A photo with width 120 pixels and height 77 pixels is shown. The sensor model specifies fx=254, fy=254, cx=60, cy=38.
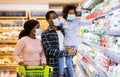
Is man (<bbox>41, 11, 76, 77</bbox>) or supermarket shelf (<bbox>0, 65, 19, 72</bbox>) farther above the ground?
man (<bbox>41, 11, 76, 77</bbox>)

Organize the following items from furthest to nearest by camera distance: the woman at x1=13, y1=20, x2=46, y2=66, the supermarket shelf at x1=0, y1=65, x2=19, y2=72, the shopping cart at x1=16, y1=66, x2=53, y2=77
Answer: the supermarket shelf at x1=0, y1=65, x2=19, y2=72, the woman at x1=13, y1=20, x2=46, y2=66, the shopping cart at x1=16, y1=66, x2=53, y2=77

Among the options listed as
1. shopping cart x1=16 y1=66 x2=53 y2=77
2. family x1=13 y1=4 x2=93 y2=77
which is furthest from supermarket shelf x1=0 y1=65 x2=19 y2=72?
shopping cart x1=16 y1=66 x2=53 y2=77

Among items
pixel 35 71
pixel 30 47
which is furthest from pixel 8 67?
pixel 35 71

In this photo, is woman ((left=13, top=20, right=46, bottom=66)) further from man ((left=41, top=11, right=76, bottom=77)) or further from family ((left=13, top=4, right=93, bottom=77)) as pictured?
man ((left=41, top=11, right=76, bottom=77))

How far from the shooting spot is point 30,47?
3.63 m

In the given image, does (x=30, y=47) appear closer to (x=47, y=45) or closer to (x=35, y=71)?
(x=47, y=45)

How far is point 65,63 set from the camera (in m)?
4.08

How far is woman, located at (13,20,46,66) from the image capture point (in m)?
3.63

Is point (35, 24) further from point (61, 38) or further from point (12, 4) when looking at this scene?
point (12, 4)

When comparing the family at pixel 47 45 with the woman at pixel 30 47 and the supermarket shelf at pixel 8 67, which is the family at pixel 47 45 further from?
the supermarket shelf at pixel 8 67

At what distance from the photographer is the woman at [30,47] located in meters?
3.63

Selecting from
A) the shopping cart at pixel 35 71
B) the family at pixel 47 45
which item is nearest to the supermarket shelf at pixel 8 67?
the family at pixel 47 45

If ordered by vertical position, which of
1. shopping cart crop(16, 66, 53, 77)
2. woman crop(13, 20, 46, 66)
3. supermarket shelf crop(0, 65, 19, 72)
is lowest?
supermarket shelf crop(0, 65, 19, 72)

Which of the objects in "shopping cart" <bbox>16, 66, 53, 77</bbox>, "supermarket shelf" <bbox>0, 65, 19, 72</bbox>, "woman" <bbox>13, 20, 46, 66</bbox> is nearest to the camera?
"shopping cart" <bbox>16, 66, 53, 77</bbox>
